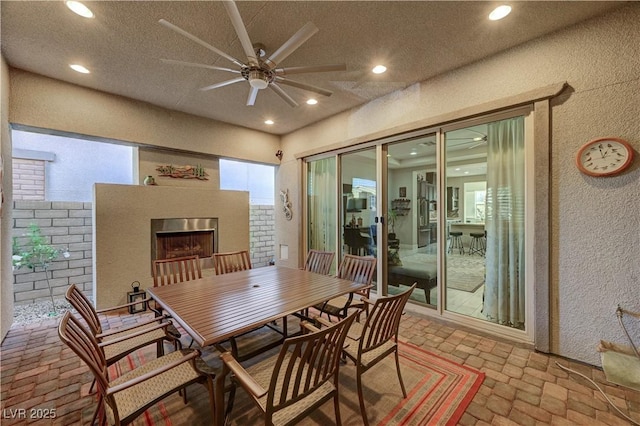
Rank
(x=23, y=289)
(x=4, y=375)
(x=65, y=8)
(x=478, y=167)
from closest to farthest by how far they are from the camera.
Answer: (x=65, y=8) < (x=4, y=375) < (x=478, y=167) < (x=23, y=289)

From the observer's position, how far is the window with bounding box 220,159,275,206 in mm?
5059

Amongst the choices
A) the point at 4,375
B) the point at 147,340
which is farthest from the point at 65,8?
the point at 4,375

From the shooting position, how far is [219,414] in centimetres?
135

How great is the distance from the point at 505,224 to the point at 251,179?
184 inches

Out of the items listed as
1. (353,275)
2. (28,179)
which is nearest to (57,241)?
(28,179)

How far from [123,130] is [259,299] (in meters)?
3.21

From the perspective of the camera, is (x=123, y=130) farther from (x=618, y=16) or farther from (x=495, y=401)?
(x=618, y=16)

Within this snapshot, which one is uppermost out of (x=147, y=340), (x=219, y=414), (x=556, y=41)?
(x=556, y=41)

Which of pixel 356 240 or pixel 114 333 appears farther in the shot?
pixel 356 240

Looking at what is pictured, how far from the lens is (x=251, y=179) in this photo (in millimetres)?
5648

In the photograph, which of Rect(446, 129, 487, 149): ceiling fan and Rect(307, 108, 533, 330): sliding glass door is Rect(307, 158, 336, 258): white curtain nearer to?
Rect(307, 108, 533, 330): sliding glass door

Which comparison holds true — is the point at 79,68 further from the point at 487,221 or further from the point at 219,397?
the point at 487,221

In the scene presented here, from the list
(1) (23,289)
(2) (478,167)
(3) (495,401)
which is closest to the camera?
(3) (495,401)

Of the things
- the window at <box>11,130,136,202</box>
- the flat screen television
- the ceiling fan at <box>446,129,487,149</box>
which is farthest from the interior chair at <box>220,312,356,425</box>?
the window at <box>11,130,136,202</box>
